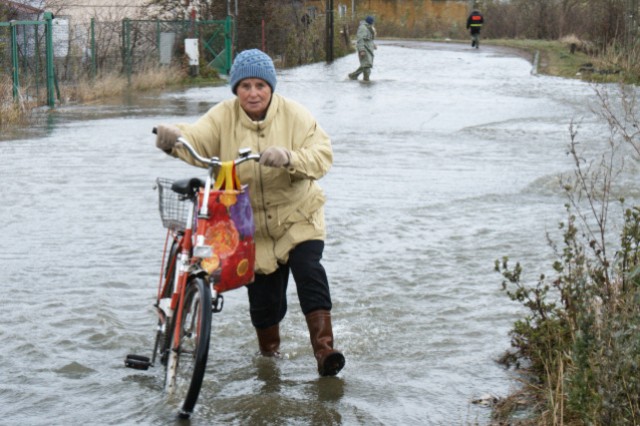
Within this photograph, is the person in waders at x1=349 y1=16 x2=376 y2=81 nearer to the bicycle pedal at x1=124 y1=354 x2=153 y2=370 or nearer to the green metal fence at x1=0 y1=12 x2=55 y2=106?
the green metal fence at x1=0 y1=12 x2=55 y2=106

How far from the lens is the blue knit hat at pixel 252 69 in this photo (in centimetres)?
598

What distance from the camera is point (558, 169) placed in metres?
14.2

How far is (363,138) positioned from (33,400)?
12.1 metres

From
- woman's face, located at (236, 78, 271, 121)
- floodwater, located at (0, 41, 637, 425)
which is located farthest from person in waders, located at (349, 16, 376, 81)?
woman's face, located at (236, 78, 271, 121)

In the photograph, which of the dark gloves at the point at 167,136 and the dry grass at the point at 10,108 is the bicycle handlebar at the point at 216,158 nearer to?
the dark gloves at the point at 167,136

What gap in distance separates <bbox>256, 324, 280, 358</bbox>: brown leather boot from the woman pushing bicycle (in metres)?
0.48

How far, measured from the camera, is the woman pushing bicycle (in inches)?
237

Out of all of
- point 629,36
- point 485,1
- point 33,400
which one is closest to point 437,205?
point 33,400

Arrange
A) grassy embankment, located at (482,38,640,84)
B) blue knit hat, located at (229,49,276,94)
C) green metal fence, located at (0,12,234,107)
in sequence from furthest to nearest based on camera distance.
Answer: grassy embankment, located at (482,38,640,84)
green metal fence, located at (0,12,234,107)
blue knit hat, located at (229,49,276,94)

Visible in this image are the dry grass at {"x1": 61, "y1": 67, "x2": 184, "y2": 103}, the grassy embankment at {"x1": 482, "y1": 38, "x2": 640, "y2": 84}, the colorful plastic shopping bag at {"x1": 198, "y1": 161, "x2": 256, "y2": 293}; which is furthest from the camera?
the grassy embankment at {"x1": 482, "y1": 38, "x2": 640, "y2": 84}

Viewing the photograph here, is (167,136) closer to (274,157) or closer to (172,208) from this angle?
(172,208)

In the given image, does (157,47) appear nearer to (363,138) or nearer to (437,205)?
(363,138)

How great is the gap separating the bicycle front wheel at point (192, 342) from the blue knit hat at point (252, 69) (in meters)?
1.07

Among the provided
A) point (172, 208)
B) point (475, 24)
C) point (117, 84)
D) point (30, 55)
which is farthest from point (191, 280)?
point (475, 24)
